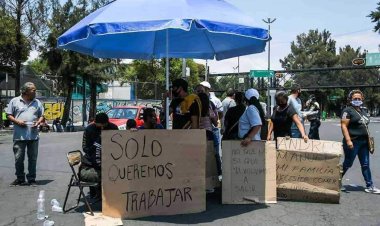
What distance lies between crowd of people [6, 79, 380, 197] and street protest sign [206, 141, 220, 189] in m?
0.19

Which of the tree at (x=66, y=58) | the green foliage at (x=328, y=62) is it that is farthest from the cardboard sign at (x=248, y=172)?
the green foliage at (x=328, y=62)

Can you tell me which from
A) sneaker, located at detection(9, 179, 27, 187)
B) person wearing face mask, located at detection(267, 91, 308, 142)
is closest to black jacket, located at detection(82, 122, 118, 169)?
sneaker, located at detection(9, 179, 27, 187)

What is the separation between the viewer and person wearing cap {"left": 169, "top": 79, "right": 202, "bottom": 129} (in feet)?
22.0

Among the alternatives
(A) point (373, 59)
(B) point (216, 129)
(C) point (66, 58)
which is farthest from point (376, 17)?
(B) point (216, 129)

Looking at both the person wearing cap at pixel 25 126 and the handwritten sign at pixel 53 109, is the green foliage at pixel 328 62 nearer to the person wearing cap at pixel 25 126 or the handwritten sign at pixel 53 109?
the handwritten sign at pixel 53 109

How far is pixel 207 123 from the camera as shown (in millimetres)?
7840

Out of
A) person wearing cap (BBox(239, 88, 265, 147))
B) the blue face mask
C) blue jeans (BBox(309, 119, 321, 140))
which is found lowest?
blue jeans (BBox(309, 119, 321, 140))

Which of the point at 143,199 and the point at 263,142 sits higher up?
the point at 263,142

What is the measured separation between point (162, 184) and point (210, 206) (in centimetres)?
99

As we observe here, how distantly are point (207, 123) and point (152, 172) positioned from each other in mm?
1871

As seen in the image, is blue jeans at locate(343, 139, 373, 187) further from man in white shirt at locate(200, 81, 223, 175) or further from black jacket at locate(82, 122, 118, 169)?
black jacket at locate(82, 122, 118, 169)

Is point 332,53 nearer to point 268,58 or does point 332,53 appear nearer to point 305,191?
point 268,58

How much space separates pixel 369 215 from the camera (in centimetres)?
648

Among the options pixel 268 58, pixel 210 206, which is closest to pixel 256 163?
pixel 210 206
